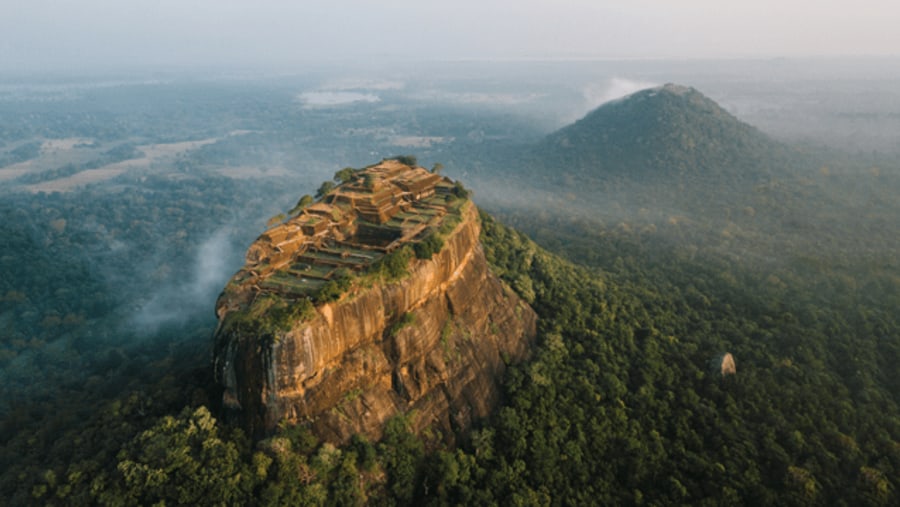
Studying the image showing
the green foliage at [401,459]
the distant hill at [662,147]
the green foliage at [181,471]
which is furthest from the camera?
the distant hill at [662,147]

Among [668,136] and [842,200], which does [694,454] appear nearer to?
[842,200]

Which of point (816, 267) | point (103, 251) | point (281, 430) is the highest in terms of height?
point (281, 430)

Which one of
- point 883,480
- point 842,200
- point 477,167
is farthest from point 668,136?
point 883,480

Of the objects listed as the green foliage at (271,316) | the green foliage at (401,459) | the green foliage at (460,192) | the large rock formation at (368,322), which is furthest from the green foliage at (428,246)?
the green foliage at (460,192)

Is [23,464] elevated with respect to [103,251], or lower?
elevated

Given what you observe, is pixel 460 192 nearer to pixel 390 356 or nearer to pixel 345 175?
pixel 345 175

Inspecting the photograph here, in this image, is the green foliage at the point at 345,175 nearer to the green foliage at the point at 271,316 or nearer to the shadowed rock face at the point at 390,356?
the shadowed rock face at the point at 390,356

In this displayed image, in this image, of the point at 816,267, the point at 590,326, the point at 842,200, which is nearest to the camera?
the point at 590,326
